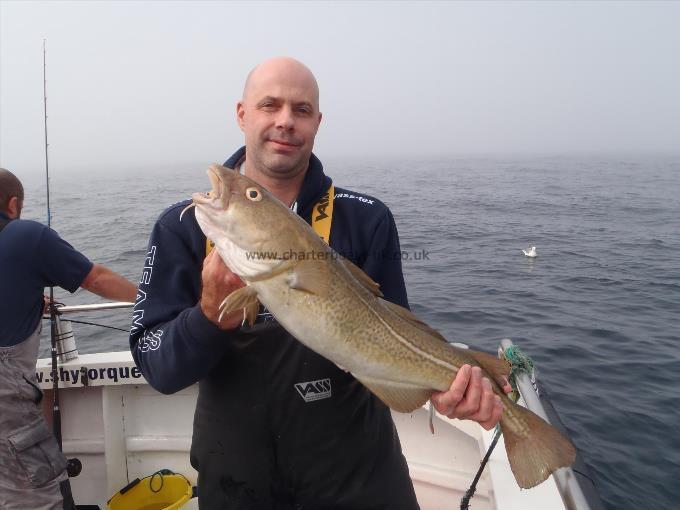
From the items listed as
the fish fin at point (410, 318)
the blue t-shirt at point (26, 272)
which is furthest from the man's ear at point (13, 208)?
the fish fin at point (410, 318)

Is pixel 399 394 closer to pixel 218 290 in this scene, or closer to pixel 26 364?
pixel 218 290

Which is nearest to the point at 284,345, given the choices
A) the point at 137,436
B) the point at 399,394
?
the point at 399,394

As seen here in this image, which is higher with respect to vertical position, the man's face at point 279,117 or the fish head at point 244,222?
the man's face at point 279,117

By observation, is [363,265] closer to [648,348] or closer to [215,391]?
[215,391]

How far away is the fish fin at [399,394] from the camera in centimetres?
261

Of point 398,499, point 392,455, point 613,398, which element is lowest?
point 613,398

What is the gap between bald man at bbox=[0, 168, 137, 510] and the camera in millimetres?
3570

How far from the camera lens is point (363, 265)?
298cm

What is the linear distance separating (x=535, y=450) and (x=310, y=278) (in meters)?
1.63

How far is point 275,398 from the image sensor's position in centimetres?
265

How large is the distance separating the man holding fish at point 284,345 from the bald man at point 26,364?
67.5 inches

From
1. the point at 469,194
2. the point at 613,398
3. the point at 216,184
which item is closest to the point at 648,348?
the point at 613,398

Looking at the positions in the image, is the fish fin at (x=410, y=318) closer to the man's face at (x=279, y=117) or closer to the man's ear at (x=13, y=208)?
the man's face at (x=279, y=117)

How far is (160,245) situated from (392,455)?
1.84 meters
